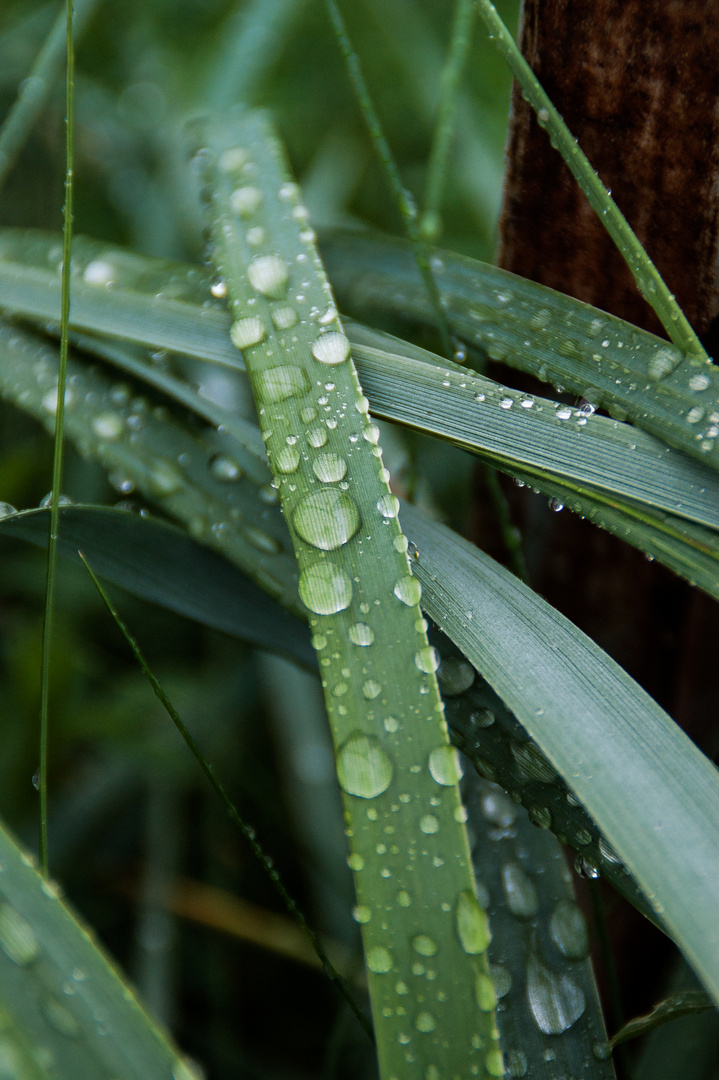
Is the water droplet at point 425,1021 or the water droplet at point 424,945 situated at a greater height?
the water droplet at point 424,945

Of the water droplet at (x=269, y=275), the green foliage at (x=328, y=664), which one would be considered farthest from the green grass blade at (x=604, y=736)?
the water droplet at (x=269, y=275)

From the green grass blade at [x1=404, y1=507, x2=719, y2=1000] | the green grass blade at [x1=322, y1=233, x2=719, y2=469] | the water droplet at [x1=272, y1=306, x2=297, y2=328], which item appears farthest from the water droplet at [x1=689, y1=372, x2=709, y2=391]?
the water droplet at [x1=272, y1=306, x2=297, y2=328]

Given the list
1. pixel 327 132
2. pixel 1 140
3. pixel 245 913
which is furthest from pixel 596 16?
pixel 327 132

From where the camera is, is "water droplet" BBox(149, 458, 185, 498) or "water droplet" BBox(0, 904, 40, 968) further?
"water droplet" BBox(149, 458, 185, 498)

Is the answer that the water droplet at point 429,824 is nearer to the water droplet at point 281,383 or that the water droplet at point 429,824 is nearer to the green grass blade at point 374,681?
the green grass blade at point 374,681

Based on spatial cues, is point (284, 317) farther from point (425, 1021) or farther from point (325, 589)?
point (425, 1021)

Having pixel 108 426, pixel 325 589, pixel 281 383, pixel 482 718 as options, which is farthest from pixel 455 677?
pixel 108 426

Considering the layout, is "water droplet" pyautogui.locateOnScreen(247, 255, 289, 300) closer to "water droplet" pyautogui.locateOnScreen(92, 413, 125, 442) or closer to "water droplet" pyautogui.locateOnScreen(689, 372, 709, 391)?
"water droplet" pyautogui.locateOnScreen(92, 413, 125, 442)

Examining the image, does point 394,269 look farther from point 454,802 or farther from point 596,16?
point 454,802
